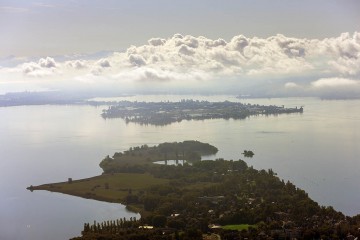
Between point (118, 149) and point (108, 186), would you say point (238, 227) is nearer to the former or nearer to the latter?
point (108, 186)

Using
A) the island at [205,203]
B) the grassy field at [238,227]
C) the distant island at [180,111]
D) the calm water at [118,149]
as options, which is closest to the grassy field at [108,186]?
the island at [205,203]

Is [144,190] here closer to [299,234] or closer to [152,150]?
[299,234]

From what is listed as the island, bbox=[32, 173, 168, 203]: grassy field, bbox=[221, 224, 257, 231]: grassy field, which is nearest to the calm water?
bbox=[32, 173, 168, 203]: grassy field

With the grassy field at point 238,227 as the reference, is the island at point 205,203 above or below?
above

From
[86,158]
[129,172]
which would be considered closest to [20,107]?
[86,158]

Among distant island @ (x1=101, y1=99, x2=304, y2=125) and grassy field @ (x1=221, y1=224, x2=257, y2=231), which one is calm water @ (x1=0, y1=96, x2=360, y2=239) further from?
grassy field @ (x1=221, y1=224, x2=257, y2=231)

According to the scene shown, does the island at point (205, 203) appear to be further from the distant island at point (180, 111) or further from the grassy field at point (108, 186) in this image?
the distant island at point (180, 111)

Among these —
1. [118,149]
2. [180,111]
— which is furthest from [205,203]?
[180,111]
